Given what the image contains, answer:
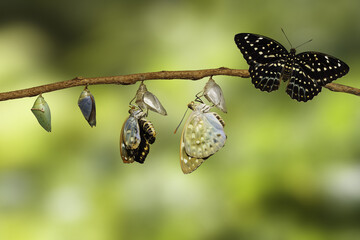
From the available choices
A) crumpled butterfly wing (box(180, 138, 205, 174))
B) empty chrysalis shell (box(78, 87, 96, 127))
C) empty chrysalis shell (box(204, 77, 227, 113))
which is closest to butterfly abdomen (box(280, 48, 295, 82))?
empty chrysalis shell (box(204, 77, 227, 113))

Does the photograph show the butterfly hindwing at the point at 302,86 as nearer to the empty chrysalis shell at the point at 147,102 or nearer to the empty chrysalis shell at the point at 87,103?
the empty chrysalis shell at the point at 147,102

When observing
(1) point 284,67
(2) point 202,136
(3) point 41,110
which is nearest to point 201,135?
(2) point 202,136

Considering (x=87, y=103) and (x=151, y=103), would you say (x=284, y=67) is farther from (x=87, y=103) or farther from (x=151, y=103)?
(x=87, y=103)

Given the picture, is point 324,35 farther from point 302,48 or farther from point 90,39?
point 90,39

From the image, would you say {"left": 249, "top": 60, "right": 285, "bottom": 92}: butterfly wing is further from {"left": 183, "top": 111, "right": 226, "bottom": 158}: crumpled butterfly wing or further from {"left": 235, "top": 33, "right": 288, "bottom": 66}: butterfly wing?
{"left": 183, "top": 111, "right": 226, "bottom": 158}: crumpled butterfly wing

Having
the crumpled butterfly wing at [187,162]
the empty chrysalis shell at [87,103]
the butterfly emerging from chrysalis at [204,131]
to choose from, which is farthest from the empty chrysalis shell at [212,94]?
the empty chrysalis shell at [87,103]

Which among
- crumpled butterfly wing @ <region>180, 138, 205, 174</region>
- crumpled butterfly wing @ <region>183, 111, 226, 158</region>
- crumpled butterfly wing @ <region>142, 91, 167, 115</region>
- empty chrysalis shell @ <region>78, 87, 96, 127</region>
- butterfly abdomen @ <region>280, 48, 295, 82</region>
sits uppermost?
empty chrysalis shell @ <region>78, 87, 96, 127</region>
